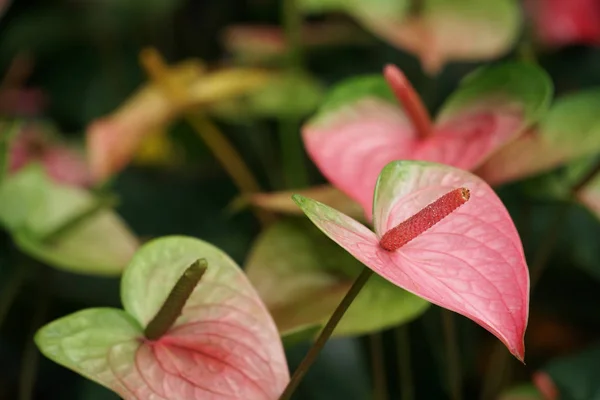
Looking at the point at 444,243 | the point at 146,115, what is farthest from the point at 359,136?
the point at 146,115

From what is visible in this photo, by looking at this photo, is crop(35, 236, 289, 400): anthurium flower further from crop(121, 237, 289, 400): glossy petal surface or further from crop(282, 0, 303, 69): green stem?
crop(282, 0, 303, 69): green stem

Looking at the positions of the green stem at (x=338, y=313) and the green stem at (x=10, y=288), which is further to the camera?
the green stem at (x=10, y=288)

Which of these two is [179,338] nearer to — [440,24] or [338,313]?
[338,313]

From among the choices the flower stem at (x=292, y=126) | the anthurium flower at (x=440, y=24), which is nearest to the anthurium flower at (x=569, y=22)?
the anthurium flower at (x=440, y=24)

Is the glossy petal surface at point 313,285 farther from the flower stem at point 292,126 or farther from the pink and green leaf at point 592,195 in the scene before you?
the flower stem at point 292,126

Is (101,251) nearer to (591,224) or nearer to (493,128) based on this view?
(493,128)

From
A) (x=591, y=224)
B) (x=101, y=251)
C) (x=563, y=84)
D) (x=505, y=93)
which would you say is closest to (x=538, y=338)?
(x=591, y=224)
